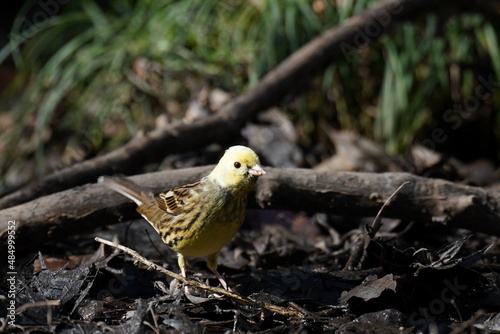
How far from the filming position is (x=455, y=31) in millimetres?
6902

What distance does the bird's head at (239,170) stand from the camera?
11.1 feet

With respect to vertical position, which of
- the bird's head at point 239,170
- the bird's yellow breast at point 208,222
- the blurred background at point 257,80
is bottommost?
the blurred background at point 257,80

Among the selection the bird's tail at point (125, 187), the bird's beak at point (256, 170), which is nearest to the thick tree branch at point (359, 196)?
the bird's tail at point (125, 187)

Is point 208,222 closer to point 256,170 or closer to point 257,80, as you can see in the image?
point 256,170

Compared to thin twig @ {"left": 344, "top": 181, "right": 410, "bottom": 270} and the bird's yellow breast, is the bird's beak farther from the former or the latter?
thin twig @ {"left": 344, "top": 181, "right": 410, "bottom": 270}

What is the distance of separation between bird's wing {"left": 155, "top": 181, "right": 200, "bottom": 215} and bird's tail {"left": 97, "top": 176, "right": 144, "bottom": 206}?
4.0 inches

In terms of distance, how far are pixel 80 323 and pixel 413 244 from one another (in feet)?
6.98

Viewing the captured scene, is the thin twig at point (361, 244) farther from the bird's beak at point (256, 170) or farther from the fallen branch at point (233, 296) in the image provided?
the bird's beak at point (256, 170)

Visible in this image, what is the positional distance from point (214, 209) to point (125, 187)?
636 millimetres

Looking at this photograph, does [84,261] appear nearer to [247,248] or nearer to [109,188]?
[109,188]

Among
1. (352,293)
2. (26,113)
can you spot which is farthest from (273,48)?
(352,293)

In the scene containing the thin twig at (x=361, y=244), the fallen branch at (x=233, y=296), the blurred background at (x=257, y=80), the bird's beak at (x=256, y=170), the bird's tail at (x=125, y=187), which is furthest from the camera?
the blurred background at (x=257, y=80)

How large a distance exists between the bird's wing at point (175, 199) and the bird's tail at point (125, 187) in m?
0.10

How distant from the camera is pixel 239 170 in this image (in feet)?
11.3
